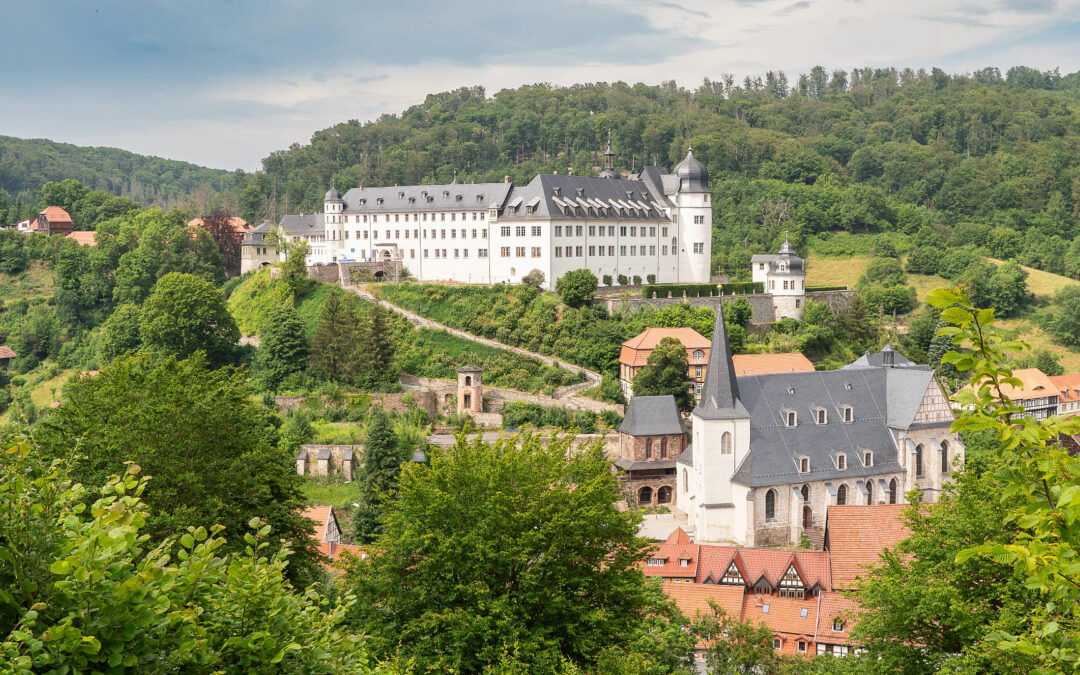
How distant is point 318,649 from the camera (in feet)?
24.9

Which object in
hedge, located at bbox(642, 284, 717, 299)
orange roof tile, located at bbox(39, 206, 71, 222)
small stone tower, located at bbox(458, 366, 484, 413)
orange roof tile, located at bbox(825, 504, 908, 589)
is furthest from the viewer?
orange roof tile, located at bbox(39, 206, 71, 222)

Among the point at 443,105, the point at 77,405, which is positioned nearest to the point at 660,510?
the point at 77,405

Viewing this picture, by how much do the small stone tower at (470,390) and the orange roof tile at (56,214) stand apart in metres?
55.5

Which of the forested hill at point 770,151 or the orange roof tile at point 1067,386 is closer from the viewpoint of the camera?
the orange roof tile at point 1067,386

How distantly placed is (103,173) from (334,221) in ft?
383

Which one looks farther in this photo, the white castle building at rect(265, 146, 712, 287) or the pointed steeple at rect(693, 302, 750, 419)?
the white castle building at rect(265, 146, 712, 287)

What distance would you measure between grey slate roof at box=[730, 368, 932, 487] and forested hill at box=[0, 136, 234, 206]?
101 metres

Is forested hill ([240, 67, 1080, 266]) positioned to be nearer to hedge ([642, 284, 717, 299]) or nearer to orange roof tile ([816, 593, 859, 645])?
hedge ([642, 284, 717, 299])

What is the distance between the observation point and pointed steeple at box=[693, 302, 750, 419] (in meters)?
42.0

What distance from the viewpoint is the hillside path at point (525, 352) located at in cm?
5112

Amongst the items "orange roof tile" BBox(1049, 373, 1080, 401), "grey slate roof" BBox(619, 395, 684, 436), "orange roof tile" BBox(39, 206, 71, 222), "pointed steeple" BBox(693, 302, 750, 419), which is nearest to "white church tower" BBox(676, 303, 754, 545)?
"pointed steeple" BBox(693, 302, 750, 419)

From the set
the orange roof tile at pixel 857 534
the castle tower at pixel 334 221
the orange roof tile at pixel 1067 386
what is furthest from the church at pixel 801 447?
the castle tower at pixel 334 221

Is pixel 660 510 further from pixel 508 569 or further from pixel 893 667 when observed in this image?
pixel 508 569

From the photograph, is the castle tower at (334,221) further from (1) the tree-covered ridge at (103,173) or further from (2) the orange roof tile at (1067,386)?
(1) the tree-covered ridge at (103,173)
